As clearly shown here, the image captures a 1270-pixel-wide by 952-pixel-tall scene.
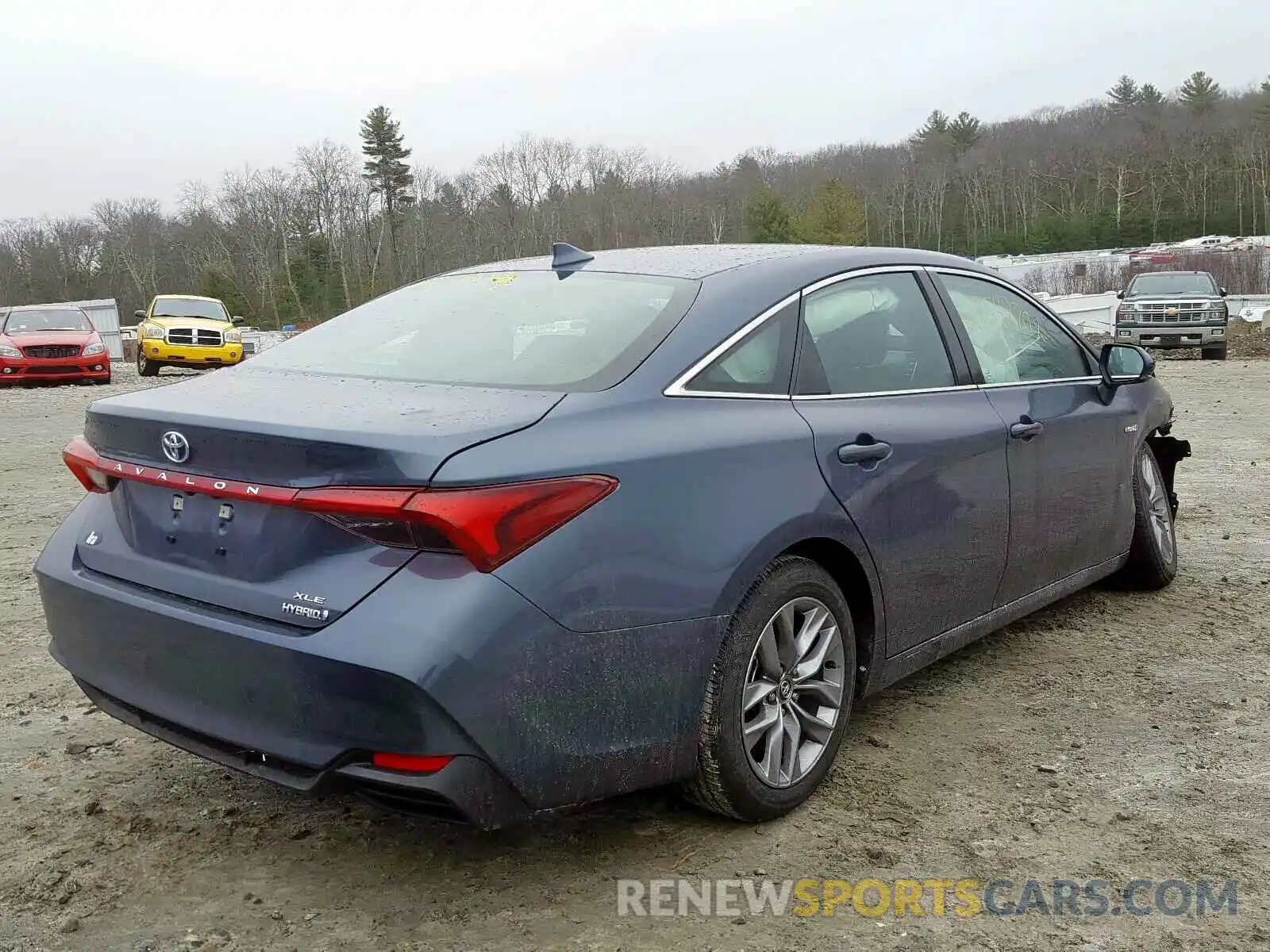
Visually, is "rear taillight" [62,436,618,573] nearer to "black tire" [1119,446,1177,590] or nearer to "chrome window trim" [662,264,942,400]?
"chrome window trim" [662,264,942,400]

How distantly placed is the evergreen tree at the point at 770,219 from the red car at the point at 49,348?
70.4 meters

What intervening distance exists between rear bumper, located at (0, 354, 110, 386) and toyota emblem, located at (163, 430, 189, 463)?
19.6 m

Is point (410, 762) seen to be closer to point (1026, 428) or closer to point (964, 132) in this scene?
point (1026, 428)

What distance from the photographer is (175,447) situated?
2.69 metres

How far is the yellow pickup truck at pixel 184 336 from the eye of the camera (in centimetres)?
2272

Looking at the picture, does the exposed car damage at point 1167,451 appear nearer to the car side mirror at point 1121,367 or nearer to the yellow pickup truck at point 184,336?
the car side mirror at point 1121,367

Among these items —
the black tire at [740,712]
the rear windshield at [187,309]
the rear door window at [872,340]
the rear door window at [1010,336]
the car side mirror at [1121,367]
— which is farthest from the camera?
the rear windshield at [187,309]

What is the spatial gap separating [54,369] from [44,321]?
4.85 feet

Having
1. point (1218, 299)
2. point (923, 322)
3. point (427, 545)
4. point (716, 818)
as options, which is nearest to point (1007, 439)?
point (923, 322)

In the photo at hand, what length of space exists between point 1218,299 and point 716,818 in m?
21.5

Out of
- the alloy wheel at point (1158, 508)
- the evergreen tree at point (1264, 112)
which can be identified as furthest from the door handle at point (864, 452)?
the evergreen tree at point (1264, 112)

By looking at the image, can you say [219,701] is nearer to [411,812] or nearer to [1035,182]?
[411,812]

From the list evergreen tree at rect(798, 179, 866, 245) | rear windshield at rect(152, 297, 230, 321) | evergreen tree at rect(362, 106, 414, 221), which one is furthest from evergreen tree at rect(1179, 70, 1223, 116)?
rear windshield at rect(152, 297, 230, 321)

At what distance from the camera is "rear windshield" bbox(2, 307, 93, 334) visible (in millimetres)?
20625
